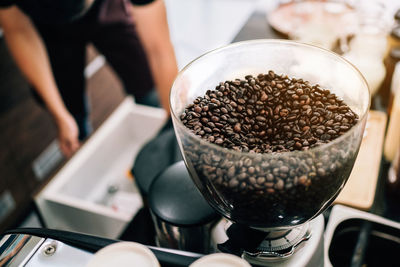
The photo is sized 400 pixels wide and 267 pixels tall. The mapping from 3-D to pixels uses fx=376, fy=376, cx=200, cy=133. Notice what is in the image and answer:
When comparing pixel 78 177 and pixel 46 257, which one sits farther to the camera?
pixel 78 177

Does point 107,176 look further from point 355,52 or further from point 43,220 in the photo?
point 355,52

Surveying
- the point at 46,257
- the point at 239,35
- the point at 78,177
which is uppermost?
the point at 46,257

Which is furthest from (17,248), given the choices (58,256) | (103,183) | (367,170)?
(103,183)

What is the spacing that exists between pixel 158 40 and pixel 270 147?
1.20 meters

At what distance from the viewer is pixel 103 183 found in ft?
5.15

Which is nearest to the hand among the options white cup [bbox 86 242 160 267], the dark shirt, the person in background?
the person in background

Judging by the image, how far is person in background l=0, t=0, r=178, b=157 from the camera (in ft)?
5.37

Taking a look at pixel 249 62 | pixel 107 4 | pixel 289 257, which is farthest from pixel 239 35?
pixel 289 257

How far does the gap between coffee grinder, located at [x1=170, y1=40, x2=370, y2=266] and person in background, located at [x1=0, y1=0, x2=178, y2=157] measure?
0.91m

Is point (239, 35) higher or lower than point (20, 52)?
lower

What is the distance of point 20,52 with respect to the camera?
5.54 feet

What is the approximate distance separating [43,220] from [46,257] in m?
0.69

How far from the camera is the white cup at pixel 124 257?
19.8 inches

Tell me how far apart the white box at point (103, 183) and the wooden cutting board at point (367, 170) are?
0.55 m
